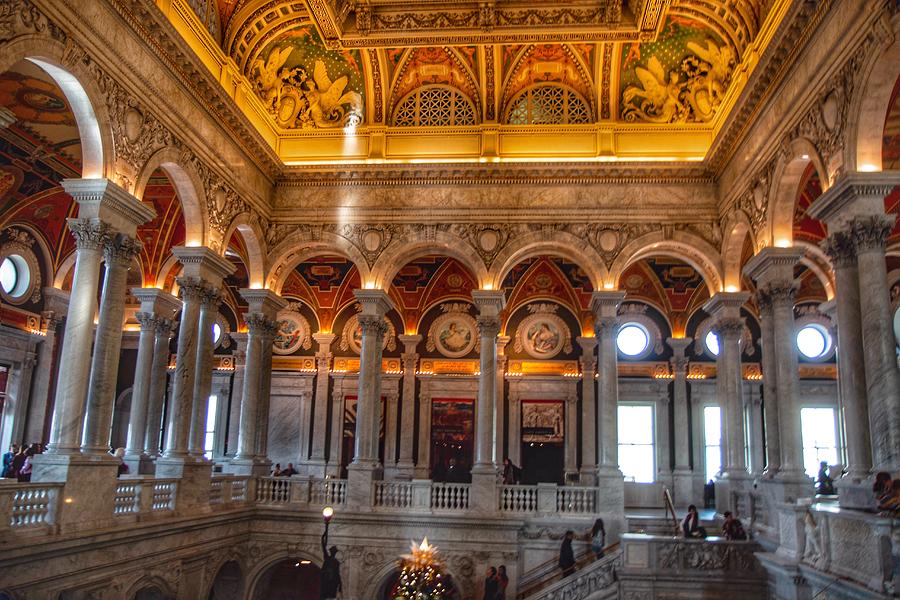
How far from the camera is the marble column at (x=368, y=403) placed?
18281 millimetres

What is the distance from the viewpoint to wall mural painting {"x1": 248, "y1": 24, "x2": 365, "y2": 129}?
19.5m

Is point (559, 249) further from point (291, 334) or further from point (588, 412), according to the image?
point (291, 334)

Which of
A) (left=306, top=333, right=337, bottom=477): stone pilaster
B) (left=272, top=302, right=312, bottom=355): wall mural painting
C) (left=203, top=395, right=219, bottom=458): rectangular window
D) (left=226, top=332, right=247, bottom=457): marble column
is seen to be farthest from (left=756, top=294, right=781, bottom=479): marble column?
(left=203, top=395, right=219, bottom=458): rectangular window

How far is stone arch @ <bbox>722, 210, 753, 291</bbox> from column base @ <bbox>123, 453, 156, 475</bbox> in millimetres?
13851

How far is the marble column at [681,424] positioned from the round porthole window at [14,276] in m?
18.5

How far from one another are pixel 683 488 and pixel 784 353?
941cm

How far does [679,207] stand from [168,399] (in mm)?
17206

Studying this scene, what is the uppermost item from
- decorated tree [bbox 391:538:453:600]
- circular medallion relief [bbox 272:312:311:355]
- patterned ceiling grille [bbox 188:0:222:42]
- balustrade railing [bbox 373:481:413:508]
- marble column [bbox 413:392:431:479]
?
patterned ceiling grille [bbox 188:0:222:42]

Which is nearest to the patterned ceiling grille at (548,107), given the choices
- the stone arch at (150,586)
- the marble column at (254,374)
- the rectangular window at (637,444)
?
the marble column at (254,374)

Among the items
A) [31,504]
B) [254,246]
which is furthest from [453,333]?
[31,504]

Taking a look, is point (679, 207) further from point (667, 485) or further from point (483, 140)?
point (667, 485)

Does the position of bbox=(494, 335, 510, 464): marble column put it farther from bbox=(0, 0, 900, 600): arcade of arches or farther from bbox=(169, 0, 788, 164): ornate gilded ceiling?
bbox=(169, 0, 788, 164): ornate gilded ceiling

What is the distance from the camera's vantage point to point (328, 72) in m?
20.3

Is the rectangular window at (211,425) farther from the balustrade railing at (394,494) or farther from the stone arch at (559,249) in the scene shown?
the stone arch at (559,249)
